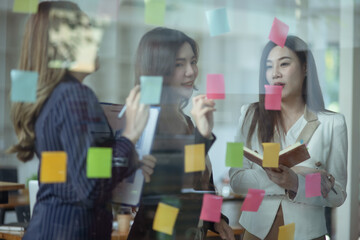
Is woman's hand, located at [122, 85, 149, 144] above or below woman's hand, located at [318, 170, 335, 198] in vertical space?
above

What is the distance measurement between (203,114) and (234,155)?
29 centimetres

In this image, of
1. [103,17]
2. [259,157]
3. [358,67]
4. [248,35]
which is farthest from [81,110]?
[358,67]

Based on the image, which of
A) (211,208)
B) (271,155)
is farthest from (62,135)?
(271,155)

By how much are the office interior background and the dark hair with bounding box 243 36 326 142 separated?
0.18ft

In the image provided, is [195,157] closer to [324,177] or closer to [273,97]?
[273,97]

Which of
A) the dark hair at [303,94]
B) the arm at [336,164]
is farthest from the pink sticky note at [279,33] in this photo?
the arm at [336,164]

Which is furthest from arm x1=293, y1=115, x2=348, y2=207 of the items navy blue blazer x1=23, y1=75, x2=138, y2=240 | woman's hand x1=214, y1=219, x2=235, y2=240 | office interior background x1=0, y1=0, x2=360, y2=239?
navy blue blazer x1=23, y1=75, x2=138, y2=240

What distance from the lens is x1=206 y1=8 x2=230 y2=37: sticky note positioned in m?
2.30

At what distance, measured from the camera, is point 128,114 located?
194cm

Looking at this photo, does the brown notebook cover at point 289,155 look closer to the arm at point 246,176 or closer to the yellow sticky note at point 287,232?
the arm at point 246,176

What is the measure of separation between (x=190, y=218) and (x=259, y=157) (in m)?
0.44

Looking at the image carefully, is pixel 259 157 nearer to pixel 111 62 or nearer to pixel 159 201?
pixel 159 201

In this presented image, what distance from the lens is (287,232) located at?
7.99ft

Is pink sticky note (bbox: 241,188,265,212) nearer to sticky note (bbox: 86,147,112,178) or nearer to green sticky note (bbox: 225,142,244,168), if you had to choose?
green sticky note (bbox: 225,142,244,168)
